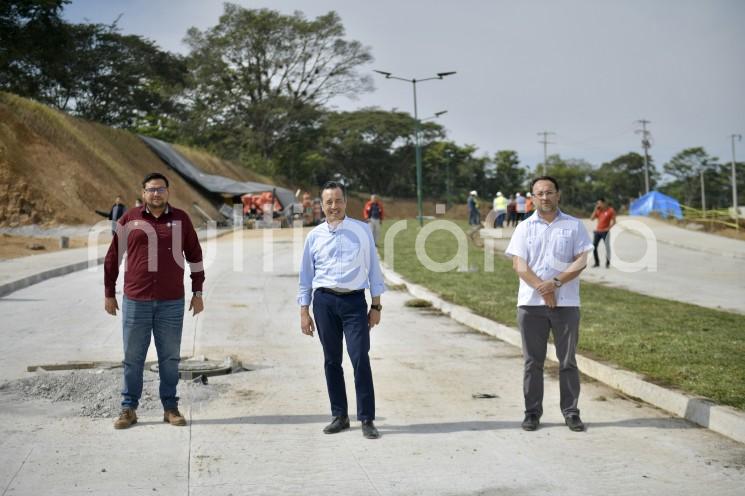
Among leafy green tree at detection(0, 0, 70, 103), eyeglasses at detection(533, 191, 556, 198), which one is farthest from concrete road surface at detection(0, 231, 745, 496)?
leafy green tree at detection(0, 0, 70, 103)

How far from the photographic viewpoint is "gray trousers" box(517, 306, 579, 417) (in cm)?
632

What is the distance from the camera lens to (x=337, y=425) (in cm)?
619

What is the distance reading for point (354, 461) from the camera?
5.45 m

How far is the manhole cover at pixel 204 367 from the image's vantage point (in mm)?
8062

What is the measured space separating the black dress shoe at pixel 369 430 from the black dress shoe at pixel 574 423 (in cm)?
135

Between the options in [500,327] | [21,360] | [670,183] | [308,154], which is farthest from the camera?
[670,183]

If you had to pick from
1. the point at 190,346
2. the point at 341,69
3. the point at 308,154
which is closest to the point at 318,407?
the point at 190,346

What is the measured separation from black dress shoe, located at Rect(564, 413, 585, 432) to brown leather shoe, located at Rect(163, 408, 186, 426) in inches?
108

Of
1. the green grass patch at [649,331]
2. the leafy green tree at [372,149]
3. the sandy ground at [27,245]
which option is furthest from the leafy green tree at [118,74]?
the green grass patch at [649,331]

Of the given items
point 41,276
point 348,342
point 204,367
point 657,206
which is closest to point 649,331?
point 204,367

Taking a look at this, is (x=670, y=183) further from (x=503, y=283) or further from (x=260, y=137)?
(x=503, y=283)

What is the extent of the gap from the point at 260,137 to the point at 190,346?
64.4 meters

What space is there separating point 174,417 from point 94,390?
132 cm

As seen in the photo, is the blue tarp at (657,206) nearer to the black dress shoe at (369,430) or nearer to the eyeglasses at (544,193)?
the eyeglasses at (544,193)
